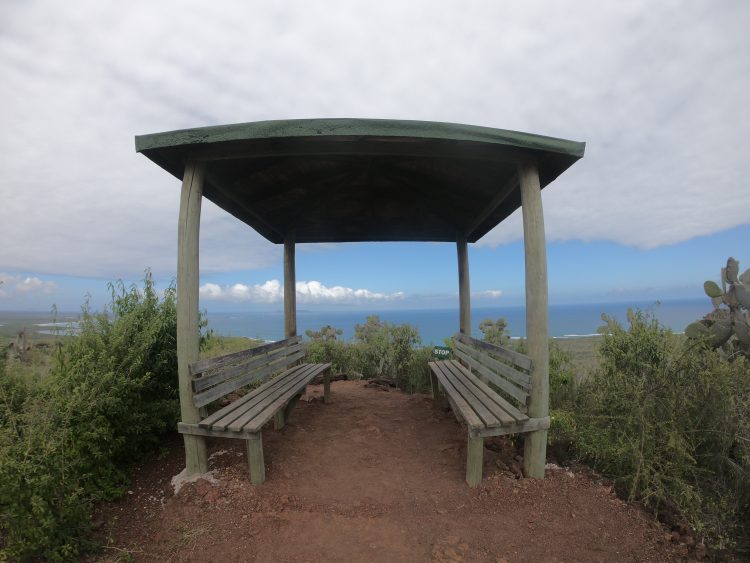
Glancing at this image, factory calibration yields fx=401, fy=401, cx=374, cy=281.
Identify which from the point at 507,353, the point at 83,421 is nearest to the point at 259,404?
the point at 83,421

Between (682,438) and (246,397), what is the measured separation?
12.7 ft

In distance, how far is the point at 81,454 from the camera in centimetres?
299

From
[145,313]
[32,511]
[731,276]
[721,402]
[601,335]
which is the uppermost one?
[731,276]

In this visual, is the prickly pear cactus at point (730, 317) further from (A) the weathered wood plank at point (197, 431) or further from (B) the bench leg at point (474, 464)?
(A) the weathered wood plank at point (197, 431)

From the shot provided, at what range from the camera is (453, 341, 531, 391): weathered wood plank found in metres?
3.46

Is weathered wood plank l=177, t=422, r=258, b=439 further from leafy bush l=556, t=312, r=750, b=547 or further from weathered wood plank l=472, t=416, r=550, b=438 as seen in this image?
leafy bush l=556, t=312, r=750, b=547

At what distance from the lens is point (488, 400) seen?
3.87 meters

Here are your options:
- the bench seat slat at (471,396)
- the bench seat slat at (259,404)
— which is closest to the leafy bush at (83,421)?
the bench seat slat at (259,404)

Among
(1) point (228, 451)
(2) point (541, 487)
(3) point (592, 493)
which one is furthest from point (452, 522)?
(1) point (228, 451)

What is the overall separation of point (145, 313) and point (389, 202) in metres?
3.36

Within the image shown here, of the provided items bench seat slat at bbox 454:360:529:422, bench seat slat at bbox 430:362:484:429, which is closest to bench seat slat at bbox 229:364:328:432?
bench seat slat at bbox 430:362:484:429

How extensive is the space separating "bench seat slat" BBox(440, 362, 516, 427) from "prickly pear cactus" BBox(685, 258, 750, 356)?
2.02m

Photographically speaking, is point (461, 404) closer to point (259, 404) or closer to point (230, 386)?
point (259, 404)

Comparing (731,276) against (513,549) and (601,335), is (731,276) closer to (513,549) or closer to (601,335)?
(601,335)
